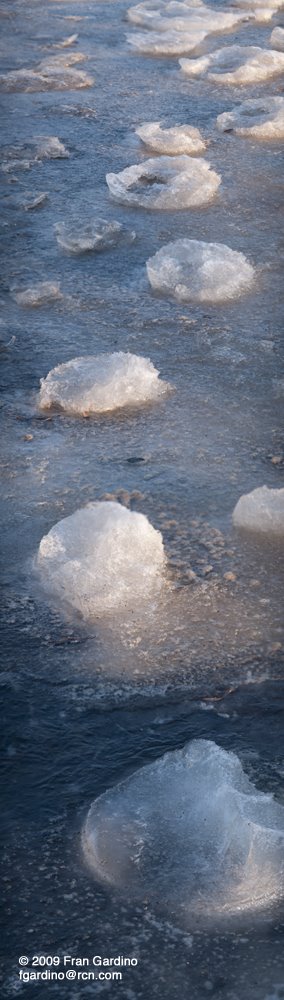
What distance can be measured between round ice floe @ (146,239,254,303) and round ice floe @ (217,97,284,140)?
1.74 meters

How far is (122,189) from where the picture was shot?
4477 mm

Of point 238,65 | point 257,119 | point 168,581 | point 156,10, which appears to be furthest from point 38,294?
point 156,10

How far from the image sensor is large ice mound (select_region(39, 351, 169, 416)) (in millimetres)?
2957

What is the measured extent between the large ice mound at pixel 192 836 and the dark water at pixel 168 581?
39 millimetres

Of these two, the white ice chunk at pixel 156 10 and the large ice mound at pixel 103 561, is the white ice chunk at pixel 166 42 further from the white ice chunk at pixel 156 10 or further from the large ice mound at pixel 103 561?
the large ice mound at pixel 103 561

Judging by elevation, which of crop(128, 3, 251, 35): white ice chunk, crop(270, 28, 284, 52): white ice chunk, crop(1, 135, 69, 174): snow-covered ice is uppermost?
crop(128, 3, 251, 35): white ice chunk

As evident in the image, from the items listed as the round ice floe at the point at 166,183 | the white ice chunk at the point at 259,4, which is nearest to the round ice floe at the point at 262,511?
the round ice floe at the point at 166,183

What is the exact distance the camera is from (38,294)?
3590 mm

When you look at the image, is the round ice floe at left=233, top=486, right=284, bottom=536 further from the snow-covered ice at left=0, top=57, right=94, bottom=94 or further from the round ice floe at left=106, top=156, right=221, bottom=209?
the snow-covered ice at left=0, top=57, right=94, bottom=94

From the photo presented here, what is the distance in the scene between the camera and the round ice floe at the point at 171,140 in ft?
16.3

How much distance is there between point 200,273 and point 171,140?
5.41ft

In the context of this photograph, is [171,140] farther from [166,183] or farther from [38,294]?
[38,294]

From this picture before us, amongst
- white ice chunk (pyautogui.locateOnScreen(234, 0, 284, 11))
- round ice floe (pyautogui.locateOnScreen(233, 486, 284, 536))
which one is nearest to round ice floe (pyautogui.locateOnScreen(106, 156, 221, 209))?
round ice floe (pyautogui.locateOnScreen(233, 486, 284, 536))

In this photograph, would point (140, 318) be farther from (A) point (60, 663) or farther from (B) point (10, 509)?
(A) point (60, 663)
